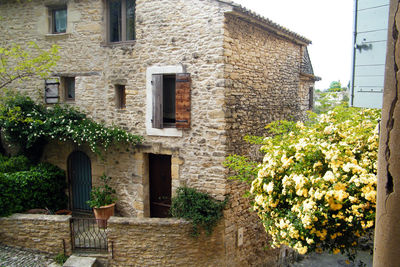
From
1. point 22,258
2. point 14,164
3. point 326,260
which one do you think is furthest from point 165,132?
point 326,260

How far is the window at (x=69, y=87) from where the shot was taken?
9.95 metres

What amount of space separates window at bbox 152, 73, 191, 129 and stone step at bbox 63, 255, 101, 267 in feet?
11.5

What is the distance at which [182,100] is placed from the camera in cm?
782

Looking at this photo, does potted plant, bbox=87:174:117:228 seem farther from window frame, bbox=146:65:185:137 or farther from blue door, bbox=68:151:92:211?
window frame, bbox=146:65:185:137

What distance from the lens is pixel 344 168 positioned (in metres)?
4.18

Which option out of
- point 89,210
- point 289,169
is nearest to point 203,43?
point 289,169

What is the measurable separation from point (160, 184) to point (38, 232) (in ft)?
10.6

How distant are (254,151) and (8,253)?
6664 mm

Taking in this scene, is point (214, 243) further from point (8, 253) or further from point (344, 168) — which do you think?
point (8, 253)

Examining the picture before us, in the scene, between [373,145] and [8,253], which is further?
[8,253]

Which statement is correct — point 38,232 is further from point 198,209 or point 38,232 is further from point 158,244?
point 198,209

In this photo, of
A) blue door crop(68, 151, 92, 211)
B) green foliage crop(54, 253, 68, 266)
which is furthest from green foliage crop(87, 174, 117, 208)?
green foliage crop(54, 253, 68, 266)

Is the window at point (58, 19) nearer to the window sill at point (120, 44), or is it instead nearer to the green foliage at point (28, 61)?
the green foliage at point (28, 61)

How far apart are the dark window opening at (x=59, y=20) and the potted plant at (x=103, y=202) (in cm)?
470
